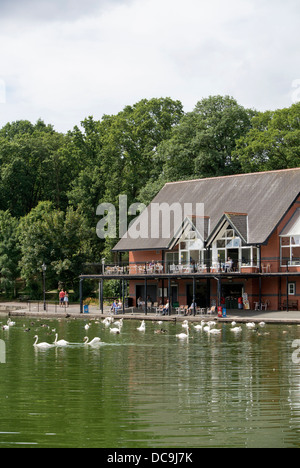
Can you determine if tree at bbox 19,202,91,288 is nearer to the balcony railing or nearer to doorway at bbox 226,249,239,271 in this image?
the balcony railing

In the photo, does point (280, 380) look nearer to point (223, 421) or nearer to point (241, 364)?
point (241, 364)

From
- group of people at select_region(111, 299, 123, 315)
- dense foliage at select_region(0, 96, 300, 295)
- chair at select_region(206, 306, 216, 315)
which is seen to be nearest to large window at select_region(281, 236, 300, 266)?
chair at select_region(206, 306, 216, 315)

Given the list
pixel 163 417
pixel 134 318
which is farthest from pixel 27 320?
pixel 163 417

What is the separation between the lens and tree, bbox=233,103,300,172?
5641 centimetres

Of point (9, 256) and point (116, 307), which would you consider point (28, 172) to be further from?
point (116, 307)

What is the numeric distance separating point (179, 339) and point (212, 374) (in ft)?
36.0

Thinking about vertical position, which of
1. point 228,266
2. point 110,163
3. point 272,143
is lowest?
point 228,266

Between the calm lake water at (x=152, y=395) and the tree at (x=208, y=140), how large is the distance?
33.7 m

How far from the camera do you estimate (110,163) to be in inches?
2808

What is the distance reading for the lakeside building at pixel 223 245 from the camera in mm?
45125

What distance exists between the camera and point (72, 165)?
81312 millimetres

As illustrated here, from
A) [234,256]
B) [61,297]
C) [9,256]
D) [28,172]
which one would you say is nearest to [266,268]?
[234,256]

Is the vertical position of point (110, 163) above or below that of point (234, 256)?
above

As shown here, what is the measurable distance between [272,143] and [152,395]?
43748 mm
